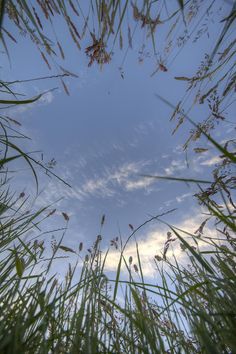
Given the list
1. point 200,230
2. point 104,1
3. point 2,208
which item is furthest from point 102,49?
point 2,208

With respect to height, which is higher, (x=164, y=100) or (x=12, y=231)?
(x=12, y=231)

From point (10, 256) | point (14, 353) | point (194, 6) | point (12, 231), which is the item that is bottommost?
point (14, 353)

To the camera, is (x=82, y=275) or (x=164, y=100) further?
(x=82, y=275)

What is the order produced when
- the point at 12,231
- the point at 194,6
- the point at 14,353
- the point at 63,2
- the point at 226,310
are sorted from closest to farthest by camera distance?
the point at 14,353 < the point at 226,310 < the point at 63,2 < the point at 194,6 < the point at 12,231

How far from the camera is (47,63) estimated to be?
1.32m

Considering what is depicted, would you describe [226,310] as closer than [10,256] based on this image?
Yes

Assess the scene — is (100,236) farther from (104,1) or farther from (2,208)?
(104,1)

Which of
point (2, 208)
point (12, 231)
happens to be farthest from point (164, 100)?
point (2, 208)

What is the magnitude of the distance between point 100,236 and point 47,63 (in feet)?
3.63

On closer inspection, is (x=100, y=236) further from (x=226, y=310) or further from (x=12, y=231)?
(x=226, y=310)

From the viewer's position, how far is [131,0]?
129cm

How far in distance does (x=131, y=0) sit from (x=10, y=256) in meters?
1.34

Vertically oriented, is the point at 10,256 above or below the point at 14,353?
above

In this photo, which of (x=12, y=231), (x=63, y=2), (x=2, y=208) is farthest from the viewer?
(x=2, y=208)
